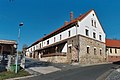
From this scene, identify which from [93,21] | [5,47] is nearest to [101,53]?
[93,21]

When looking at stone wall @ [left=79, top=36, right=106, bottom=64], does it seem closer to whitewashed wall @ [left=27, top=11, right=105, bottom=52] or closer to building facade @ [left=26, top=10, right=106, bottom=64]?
building facade @ [left=26, top=10, right=106, bottom=64]

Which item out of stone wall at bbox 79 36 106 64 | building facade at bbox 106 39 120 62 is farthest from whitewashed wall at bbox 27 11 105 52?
building facade at bbox 106 39 120 62

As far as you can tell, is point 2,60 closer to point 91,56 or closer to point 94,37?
point 91,56

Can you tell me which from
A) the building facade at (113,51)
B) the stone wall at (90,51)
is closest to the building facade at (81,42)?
the stone wall at (90,51)

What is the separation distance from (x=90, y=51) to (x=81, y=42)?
3601 millimetres

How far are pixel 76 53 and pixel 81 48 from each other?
4.51ft

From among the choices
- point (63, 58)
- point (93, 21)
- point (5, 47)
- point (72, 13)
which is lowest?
point (63, 58)

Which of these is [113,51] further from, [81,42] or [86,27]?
[81,42]

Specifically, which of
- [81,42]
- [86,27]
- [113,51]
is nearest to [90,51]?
[81,42]

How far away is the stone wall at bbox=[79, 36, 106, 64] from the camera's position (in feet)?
107

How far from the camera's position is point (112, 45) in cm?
4759

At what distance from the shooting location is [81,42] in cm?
3275

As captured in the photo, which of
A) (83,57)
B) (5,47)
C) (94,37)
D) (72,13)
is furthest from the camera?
(72,13)

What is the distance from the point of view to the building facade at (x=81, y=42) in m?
32.7
